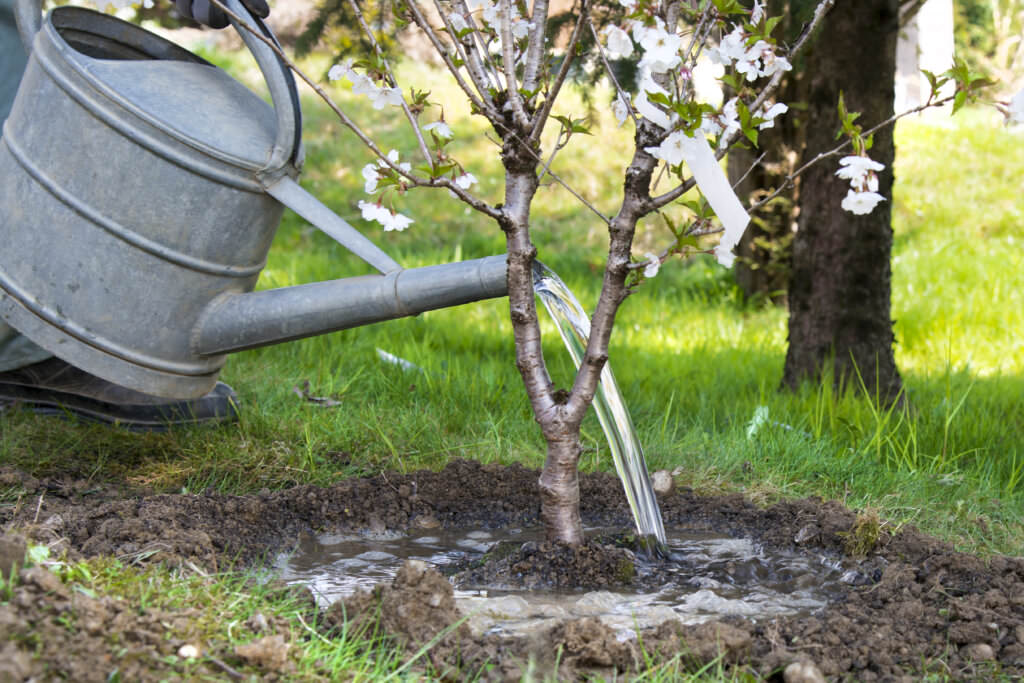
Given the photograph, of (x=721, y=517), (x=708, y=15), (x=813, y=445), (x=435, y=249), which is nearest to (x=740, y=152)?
(x=435, y=249)

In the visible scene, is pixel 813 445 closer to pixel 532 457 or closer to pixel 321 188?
pixel 532 457

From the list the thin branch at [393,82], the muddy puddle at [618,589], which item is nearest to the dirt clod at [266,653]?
the muddy puddle at [618,589]

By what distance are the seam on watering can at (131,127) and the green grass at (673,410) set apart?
Result: 2.63 ft

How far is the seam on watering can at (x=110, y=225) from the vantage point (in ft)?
6.87

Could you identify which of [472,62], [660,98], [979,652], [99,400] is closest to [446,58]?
[472,62]

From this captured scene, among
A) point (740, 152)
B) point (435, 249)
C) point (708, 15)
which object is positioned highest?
point (708, 15)

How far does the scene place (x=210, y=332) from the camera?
2.23 m

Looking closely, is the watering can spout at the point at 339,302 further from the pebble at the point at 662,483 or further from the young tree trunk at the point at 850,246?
the young tree trunk at the point at 850,246

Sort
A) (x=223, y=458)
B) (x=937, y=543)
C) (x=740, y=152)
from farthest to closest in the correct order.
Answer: (x=740, y=152) → (x=223, y=458) → (x=937, y=543)

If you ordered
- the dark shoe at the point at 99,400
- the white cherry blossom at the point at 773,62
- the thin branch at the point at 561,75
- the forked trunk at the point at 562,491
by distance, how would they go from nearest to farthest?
the white cherry blossom at the point at 773,62, the thin branch at the point at 561,75, the forked trunk at the point at 562,491, the dark shoe at the point at 99,400

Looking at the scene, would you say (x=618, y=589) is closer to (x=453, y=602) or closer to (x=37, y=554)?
(x=453, y=602)

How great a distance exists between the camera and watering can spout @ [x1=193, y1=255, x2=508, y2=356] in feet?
6.59

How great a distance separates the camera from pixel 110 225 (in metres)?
2.09

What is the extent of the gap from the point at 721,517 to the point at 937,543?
0.49 meters
